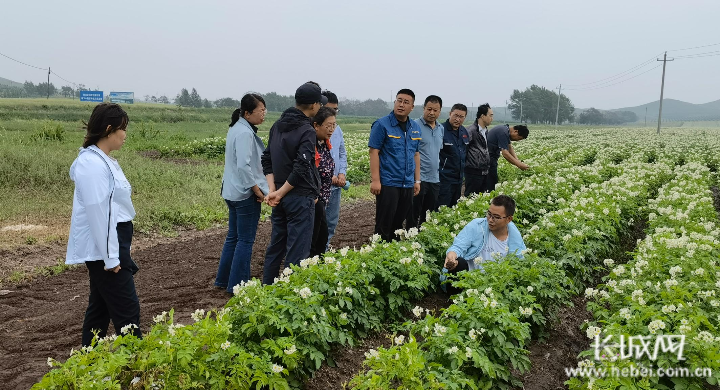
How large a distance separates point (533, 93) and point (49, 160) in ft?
404

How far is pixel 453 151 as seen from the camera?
8242 mm

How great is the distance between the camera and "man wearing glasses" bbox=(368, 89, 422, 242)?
6.64 meters

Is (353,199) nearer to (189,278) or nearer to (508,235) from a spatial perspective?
(189,278)

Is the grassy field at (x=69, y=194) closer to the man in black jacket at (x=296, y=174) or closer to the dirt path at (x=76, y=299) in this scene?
the dirt path at (x=76, y=299)

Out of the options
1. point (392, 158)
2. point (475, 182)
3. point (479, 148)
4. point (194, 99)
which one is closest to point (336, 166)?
point (392, 158)

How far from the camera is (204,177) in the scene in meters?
14.7

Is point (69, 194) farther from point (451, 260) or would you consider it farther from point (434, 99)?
point (451, 260)

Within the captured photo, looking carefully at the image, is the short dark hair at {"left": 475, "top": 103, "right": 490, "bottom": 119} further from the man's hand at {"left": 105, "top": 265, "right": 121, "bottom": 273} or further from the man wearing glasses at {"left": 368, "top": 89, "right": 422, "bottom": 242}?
the man's hand at {"left": 105, "top": 265, "right": 121, "bottom": 273}

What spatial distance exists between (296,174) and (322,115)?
2.40ft

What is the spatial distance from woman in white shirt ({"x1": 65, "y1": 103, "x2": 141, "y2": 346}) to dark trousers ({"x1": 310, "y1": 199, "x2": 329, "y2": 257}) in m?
2.04

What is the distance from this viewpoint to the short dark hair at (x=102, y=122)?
3635 mm

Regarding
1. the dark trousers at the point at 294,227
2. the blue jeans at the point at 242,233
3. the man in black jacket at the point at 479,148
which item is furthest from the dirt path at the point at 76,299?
the man in black jacket at the point at 479,148

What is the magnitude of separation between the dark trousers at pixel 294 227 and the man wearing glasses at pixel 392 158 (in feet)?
5.17

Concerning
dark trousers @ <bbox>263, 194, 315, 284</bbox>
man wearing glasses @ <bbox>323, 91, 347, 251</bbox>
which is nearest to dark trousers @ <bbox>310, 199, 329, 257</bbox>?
dark trousers @ <bbox>263, 194, 315, 284</bbox>
